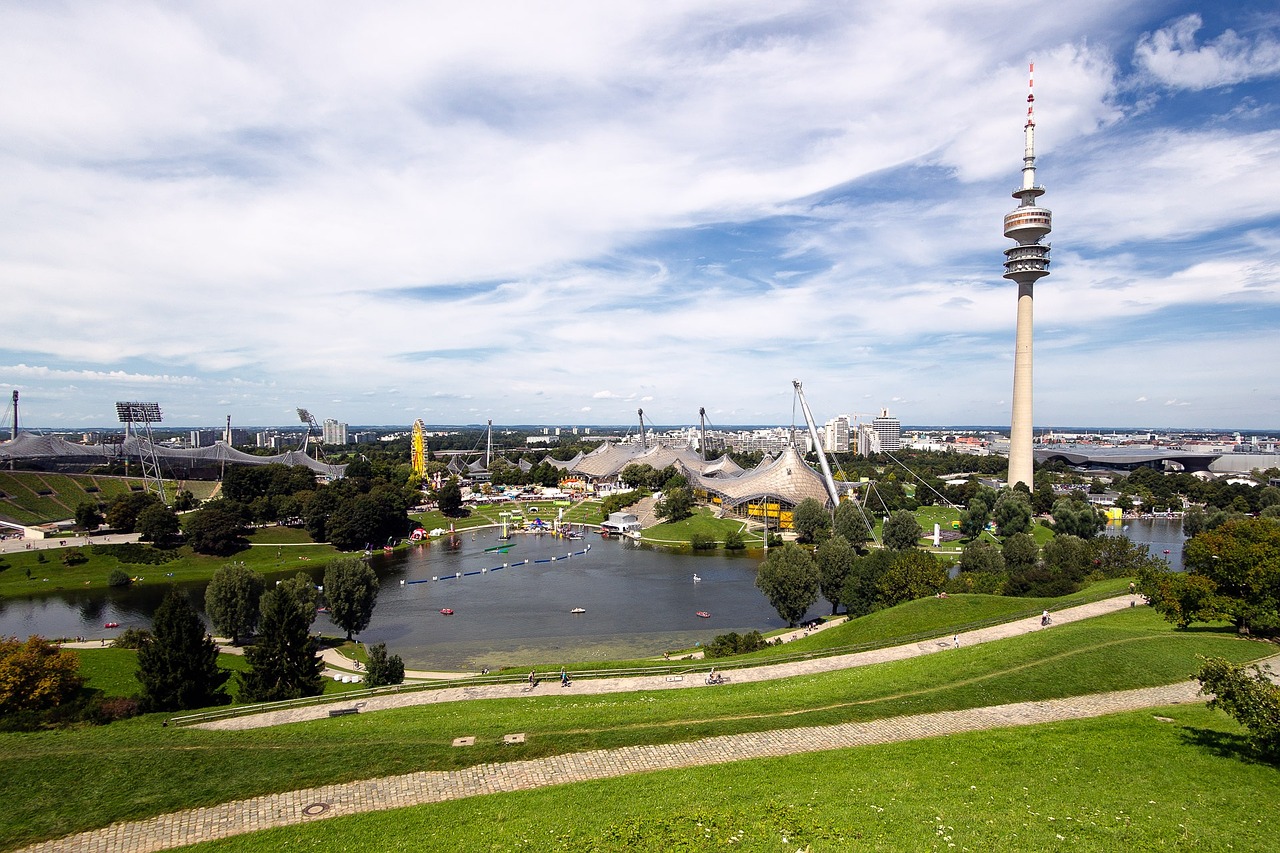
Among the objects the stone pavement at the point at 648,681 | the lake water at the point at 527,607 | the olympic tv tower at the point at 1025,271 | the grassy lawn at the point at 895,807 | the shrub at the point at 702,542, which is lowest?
the lake water at the point at 527,607

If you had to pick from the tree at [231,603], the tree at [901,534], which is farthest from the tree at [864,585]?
the tree at [231,603]

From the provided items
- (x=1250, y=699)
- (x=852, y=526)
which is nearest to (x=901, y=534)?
(x=852, y=526)

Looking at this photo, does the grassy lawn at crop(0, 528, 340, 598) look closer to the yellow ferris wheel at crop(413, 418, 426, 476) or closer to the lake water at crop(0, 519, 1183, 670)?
the lake water at crop(0, 519, 1183, 670)

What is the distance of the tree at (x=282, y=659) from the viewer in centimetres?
1905

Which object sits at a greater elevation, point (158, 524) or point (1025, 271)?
point (1025, 271)

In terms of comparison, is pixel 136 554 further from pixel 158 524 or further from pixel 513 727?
pixel 513 727

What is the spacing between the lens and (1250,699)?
32.5 feet

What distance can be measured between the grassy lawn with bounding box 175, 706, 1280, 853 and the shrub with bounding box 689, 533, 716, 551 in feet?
144

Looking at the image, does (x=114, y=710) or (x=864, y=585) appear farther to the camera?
(x=864, y=585)

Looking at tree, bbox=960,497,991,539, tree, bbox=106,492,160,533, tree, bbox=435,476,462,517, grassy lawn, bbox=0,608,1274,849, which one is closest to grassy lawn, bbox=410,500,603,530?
tree, bbox=435,476,462,517

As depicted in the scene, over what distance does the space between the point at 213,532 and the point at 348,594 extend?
26.9 m

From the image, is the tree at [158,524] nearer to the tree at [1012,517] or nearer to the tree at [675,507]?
the tree at [675,507]

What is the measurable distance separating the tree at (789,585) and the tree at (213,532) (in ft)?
132

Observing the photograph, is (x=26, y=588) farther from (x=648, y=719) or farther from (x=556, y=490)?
(x=556, y=490)
